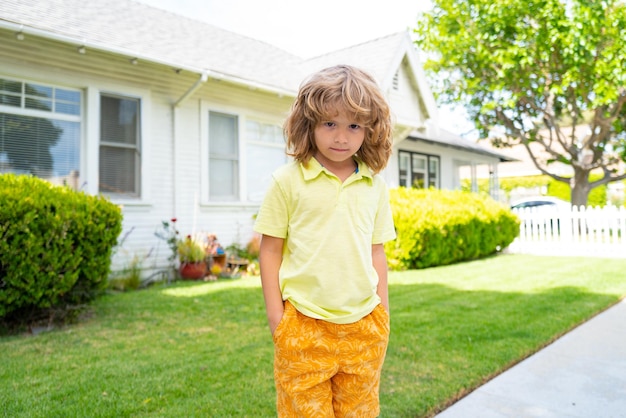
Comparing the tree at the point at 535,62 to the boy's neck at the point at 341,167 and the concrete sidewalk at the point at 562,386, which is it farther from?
the boy's neck at the point at 341,167

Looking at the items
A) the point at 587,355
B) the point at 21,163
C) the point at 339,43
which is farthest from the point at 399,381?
the point at 339,43

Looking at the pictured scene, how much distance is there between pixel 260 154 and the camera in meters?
9.25

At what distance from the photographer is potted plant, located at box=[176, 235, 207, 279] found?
7.59 m

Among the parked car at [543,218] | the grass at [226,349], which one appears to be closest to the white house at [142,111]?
the grass at [226,349]

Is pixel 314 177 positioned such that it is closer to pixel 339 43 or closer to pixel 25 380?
pixel 25 380

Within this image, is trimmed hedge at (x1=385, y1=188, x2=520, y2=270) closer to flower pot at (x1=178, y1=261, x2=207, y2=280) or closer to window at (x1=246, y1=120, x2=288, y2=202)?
window at (x1=246, y1=120, x2=288, y2=202)

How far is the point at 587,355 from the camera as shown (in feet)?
12.2

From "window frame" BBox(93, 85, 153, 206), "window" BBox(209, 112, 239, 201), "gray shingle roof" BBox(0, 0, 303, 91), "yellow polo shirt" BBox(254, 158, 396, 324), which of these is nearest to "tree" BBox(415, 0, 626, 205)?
"gray shingle roof" BBox(0, 0, 303, 91)

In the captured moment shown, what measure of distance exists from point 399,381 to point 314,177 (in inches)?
77.7

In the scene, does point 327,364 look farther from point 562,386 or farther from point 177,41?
point 177,41

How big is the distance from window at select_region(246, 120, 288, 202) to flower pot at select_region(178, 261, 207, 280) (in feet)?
6.13

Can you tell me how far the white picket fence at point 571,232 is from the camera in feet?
37.3

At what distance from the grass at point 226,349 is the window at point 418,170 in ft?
27.1

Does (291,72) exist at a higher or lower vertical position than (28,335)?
higher
